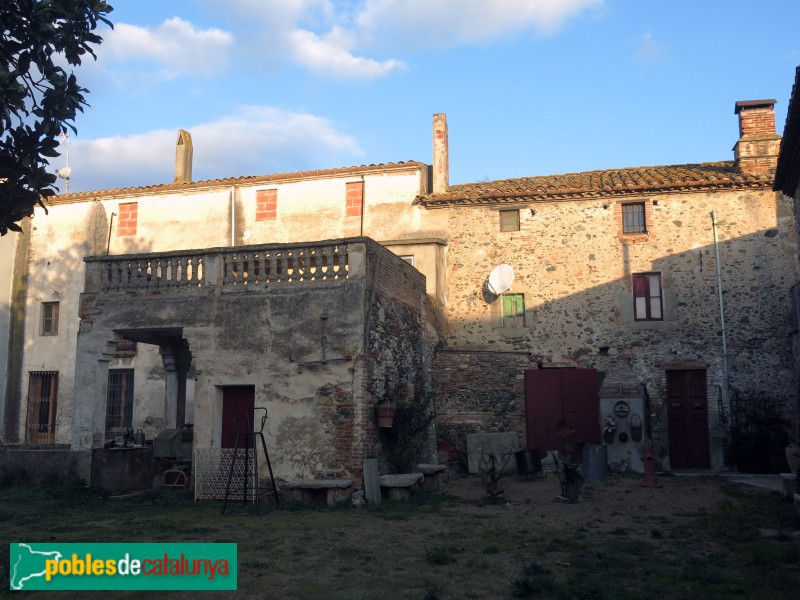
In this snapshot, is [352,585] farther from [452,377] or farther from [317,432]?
[452,377]

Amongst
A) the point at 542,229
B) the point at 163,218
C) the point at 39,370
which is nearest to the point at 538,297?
the point at 542,229

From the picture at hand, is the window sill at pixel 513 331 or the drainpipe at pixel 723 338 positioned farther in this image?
the window sill at pixel 513 331

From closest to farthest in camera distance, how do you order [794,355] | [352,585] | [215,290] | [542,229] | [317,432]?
[352,585]
[317,432]
[215,290]
[794,355]
[542,229]

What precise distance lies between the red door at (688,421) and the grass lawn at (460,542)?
4.69 meters

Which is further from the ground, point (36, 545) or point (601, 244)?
point (601, 244)

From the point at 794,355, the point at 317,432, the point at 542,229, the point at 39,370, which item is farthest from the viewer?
the point at 39,370

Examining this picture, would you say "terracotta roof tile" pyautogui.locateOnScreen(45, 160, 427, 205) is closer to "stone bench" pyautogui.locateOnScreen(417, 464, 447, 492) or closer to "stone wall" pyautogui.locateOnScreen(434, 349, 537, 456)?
"stone wall" pyautogui.locateOnScreen(434, 349, 537, 456)

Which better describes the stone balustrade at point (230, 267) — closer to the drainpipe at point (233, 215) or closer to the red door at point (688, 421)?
the drainpipe at point (233, 215)

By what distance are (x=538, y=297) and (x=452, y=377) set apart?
11.1ft

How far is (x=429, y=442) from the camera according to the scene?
694 inches

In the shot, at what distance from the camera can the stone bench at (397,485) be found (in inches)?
508

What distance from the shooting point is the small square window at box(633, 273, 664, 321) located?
63.2 ft

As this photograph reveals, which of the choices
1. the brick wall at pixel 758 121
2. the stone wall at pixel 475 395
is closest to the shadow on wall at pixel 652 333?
the stone wall at pixel 475 395

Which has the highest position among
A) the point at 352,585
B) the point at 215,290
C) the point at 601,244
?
the point at 601,244
